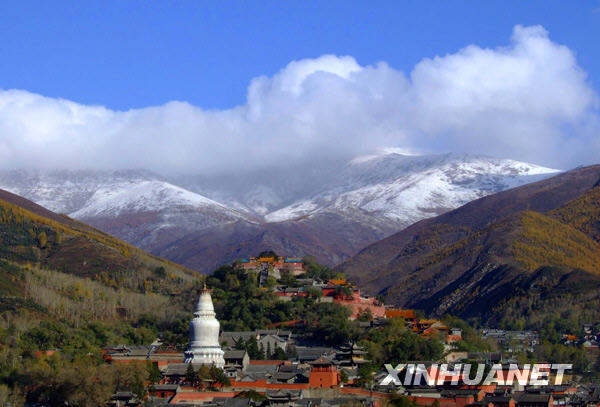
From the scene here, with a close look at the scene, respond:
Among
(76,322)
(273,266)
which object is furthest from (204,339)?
(273,266)

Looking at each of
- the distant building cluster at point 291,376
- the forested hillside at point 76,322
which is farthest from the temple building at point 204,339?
the forested hillside at point 76,322

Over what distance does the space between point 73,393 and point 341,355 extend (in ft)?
89.6

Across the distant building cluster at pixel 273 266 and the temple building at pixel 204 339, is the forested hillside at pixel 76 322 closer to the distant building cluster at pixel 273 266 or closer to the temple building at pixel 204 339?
the distant building cluster at pixel 273 266

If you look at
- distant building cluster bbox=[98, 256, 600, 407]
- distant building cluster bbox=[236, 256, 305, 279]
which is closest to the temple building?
distant building cluster bbox=[98, 256, 600, 407]

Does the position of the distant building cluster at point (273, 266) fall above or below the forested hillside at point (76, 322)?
above

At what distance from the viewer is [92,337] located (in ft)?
426

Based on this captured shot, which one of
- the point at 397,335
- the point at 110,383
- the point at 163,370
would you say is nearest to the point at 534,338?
the point at 397,335

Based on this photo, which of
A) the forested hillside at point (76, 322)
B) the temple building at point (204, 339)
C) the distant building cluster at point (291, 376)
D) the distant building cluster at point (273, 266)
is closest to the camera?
the distant building cluster at point (291, 376)

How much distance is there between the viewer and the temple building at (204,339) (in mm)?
111125

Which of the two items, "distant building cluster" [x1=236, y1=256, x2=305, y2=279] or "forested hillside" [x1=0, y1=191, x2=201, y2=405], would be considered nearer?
"forested hillside" [x1=0, y1=191, x2=201, y2=405]

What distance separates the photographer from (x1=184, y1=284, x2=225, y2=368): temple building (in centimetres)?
11112

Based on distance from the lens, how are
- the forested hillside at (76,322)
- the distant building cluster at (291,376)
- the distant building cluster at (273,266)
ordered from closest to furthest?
the distant building cluster at (291,376) → the forested hillside at (76,322) → the distant building cluster at (273,266)

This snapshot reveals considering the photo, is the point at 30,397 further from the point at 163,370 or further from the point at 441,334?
the point at 441,334

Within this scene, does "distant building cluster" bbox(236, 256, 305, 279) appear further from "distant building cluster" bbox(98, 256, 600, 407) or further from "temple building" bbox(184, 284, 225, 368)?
"temple building" bbox(184, 284, 225, 368)
